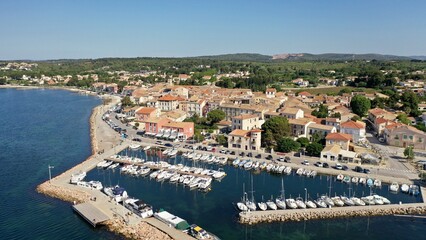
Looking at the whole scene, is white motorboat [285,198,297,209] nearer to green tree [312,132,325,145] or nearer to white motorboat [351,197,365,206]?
white motorboat [351,197,365,206]

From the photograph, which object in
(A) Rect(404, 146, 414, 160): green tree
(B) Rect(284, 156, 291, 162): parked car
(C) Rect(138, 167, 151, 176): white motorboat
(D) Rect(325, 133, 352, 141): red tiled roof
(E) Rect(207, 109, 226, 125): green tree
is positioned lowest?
(C) Rect(138, 167, 151, 176): white motorboat

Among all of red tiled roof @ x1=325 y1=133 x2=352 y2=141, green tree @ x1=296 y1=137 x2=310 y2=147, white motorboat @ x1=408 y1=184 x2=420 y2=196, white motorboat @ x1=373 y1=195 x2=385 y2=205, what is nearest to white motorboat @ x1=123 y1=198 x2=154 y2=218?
white motorboat @ x1=373 y1=195 x2=385 y2=205

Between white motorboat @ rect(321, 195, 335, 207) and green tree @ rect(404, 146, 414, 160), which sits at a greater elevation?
green tree @ rect(404, 146, 414, 160)

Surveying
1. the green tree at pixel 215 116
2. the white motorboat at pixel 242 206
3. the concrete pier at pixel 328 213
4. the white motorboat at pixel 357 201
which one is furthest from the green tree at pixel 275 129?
the concrete pier at pixel 328 213

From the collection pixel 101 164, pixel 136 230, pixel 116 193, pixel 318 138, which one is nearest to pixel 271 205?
Answer: pixel 136 230

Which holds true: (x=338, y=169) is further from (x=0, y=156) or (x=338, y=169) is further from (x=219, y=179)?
(x=0, y=156)

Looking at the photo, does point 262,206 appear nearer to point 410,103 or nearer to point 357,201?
point 357,201

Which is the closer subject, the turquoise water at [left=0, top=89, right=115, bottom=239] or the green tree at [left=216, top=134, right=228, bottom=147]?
the turquoise water at [left=0, top=89, right=115, bottom=239]
